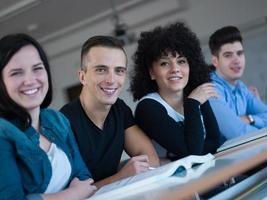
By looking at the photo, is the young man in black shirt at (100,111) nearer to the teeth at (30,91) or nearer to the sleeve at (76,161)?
the sleeve at (76,161)

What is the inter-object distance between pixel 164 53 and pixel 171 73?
0.10 m

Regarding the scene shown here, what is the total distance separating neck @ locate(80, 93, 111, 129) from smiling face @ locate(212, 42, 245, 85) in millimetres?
978

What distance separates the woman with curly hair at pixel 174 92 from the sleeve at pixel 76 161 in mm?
393

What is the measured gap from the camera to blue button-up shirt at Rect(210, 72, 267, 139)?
186 centimetres

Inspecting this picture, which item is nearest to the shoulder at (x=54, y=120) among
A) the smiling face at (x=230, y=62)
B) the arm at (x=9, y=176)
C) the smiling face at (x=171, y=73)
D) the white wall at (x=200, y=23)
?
the arm at (x=9, y=176)

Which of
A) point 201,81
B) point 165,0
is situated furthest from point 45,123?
point 165,0

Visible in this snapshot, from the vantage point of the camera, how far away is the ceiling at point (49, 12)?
5112 millimetres

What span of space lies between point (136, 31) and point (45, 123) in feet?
15.8

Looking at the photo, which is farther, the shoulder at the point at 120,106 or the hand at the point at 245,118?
the hand at the point at 245,118

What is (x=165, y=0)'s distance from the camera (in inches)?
213

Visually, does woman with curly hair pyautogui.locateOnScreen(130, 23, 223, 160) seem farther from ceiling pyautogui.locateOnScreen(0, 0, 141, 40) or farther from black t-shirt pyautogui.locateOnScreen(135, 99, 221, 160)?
ceiling pyautogui.locateOnScreen(0, 0, 141, 40)

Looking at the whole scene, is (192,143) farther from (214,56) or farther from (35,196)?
(214,56)

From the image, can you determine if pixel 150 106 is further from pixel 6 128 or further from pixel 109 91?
pixel 6 128

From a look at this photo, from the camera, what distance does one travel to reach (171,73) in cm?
169
